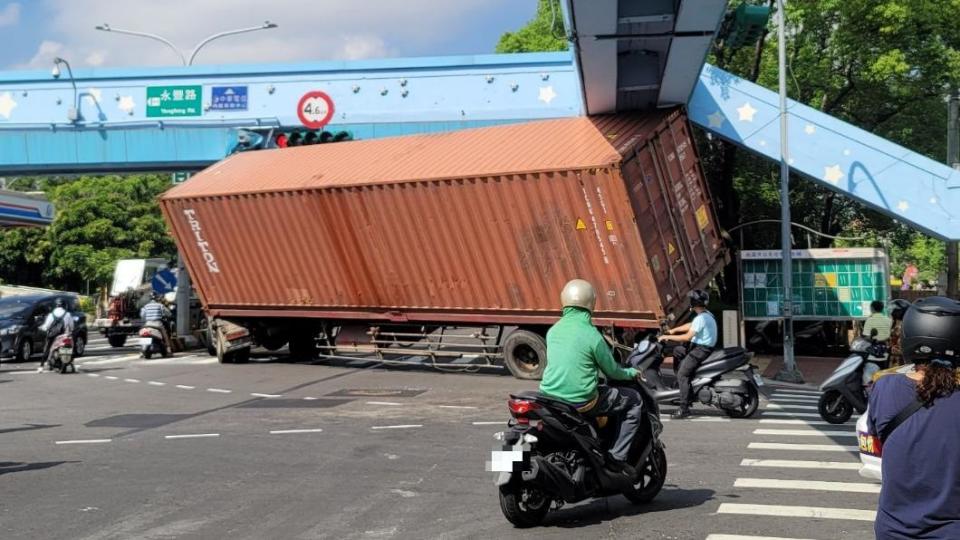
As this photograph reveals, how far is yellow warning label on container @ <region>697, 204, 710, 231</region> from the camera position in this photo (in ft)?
56.0

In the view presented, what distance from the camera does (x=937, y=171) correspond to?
59.3 ft

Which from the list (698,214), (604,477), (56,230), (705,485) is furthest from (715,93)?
(56,230)

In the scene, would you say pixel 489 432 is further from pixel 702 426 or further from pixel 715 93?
pixel 715 93

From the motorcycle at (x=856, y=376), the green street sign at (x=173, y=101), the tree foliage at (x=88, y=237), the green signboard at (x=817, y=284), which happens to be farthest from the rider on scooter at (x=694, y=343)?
the tree foliage at (x=88, y=237)

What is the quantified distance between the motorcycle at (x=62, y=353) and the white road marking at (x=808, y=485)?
1573 cm

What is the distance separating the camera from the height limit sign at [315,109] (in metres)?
24.8

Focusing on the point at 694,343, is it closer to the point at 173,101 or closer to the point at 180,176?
the point at 173,101

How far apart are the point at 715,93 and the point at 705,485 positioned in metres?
13.2

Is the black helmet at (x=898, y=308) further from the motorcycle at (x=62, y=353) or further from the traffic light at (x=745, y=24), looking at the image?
the motorcycle at (x=62, y=353)

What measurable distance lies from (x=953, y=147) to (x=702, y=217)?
11681 mm

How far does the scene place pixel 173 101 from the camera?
25547 mm

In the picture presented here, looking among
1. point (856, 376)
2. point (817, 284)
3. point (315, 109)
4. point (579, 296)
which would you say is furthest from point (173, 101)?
point (579, 296)

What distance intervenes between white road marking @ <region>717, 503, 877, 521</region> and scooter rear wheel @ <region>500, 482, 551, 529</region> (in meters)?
1.31

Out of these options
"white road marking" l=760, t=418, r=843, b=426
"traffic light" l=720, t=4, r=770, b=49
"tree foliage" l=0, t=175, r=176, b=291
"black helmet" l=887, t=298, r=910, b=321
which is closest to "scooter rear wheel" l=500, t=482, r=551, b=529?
"white road marking" l=760, t=418, r=843, b=426
